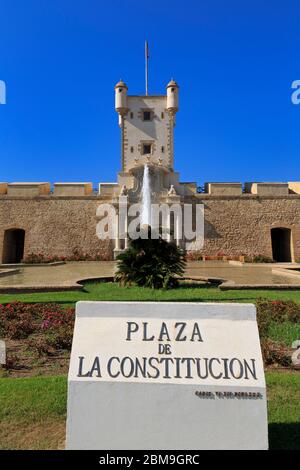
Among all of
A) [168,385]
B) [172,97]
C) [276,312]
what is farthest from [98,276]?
[172,97]

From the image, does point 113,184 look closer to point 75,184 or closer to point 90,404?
point 75,184

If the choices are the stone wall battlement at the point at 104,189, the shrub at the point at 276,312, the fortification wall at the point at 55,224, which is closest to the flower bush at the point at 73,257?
the fortification wall at the point at 55,224

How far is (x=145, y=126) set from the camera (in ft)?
93.2

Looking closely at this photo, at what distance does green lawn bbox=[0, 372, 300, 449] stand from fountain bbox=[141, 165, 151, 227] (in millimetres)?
21365

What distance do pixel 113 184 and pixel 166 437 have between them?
25004 mm

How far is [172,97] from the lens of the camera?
92.7 ft

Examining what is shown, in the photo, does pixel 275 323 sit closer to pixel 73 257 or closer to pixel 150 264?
pixel 150 264

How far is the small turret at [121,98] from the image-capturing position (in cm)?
2803

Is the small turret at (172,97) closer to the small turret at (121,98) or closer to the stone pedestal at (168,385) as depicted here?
the small turret at (121,98)

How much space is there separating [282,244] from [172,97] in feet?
50.3

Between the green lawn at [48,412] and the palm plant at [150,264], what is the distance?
6047 millimetres

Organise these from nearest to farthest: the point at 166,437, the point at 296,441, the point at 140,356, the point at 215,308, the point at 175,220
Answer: the point at 166,437, the point at 140,356, the point at 215,308, the point at 296,441, the point at 175,220

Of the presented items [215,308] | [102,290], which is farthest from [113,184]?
[215,308]

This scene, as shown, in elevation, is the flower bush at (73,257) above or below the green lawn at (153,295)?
above
